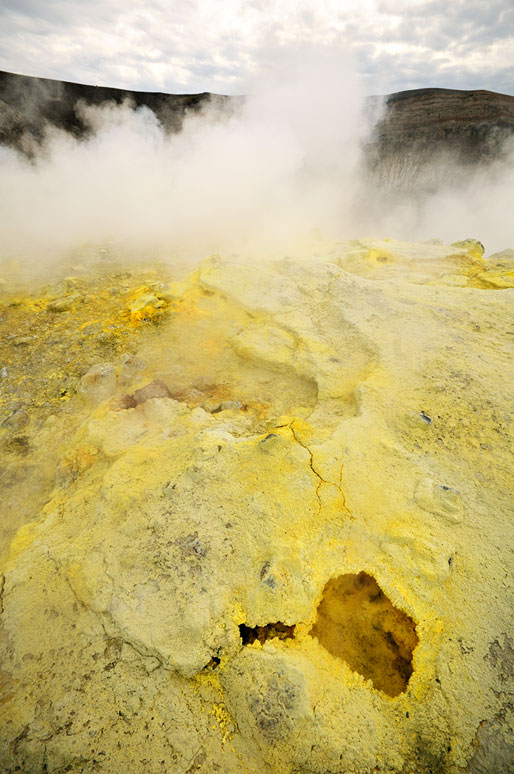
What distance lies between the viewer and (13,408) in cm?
265

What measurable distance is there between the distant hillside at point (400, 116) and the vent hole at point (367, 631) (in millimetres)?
11980

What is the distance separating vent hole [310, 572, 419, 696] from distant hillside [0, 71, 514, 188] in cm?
1198

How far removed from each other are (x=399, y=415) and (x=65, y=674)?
2001 millimetres

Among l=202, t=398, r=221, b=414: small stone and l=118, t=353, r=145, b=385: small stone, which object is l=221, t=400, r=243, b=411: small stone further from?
l=118, t=353, r=145, b=385: small stone

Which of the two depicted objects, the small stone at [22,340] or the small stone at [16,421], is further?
the small stone at [22,340]

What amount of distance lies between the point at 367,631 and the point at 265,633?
0.42 m

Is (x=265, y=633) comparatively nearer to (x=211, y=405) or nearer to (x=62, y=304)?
(x=211, y=405)

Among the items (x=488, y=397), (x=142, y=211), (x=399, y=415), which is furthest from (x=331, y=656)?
(x=142, y=211)

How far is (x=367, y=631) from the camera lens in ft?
4.67

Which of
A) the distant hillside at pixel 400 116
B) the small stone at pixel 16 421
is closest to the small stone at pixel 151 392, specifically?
the small stone at pixel 16 421

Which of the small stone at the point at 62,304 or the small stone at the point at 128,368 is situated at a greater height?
the small stone at the point at 62,304

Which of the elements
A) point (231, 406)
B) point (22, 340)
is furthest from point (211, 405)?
point (22, 340)

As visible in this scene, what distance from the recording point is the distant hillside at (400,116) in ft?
30.8

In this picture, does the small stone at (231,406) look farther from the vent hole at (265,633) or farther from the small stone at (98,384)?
the vent hole at (265,633)
